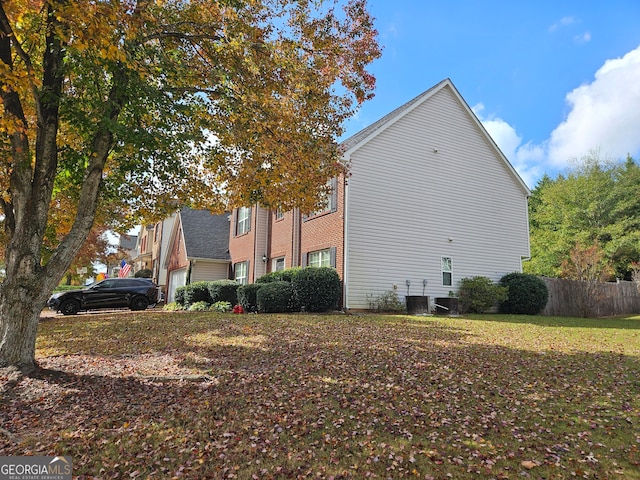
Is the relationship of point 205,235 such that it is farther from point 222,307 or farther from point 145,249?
point 145,249

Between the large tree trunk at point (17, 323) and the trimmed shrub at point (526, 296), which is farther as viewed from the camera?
the trimmed shrub at point (526, 296)

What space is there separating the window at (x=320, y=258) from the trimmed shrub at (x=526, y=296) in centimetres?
795

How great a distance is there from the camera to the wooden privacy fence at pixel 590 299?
58.7ft

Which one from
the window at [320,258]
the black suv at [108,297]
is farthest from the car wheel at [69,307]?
the window at [320,258]

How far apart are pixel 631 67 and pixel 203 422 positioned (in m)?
19.6

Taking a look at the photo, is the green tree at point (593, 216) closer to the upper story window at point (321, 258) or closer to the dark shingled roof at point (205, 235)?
the upper story window at point (321, 258)

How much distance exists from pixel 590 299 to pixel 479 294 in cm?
531

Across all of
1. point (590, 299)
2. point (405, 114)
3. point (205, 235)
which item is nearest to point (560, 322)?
point (590, 299)

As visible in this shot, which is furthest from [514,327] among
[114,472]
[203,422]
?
[114,472]

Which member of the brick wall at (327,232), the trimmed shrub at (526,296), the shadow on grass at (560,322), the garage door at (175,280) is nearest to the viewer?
the shadow on grass at (560,322)

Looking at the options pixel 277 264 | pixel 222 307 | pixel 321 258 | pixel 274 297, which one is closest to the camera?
pixel 274 297

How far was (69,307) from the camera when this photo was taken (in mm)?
19688

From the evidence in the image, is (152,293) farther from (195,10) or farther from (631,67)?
(631,67)

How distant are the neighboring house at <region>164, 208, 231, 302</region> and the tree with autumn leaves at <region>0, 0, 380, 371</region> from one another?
556 inches
